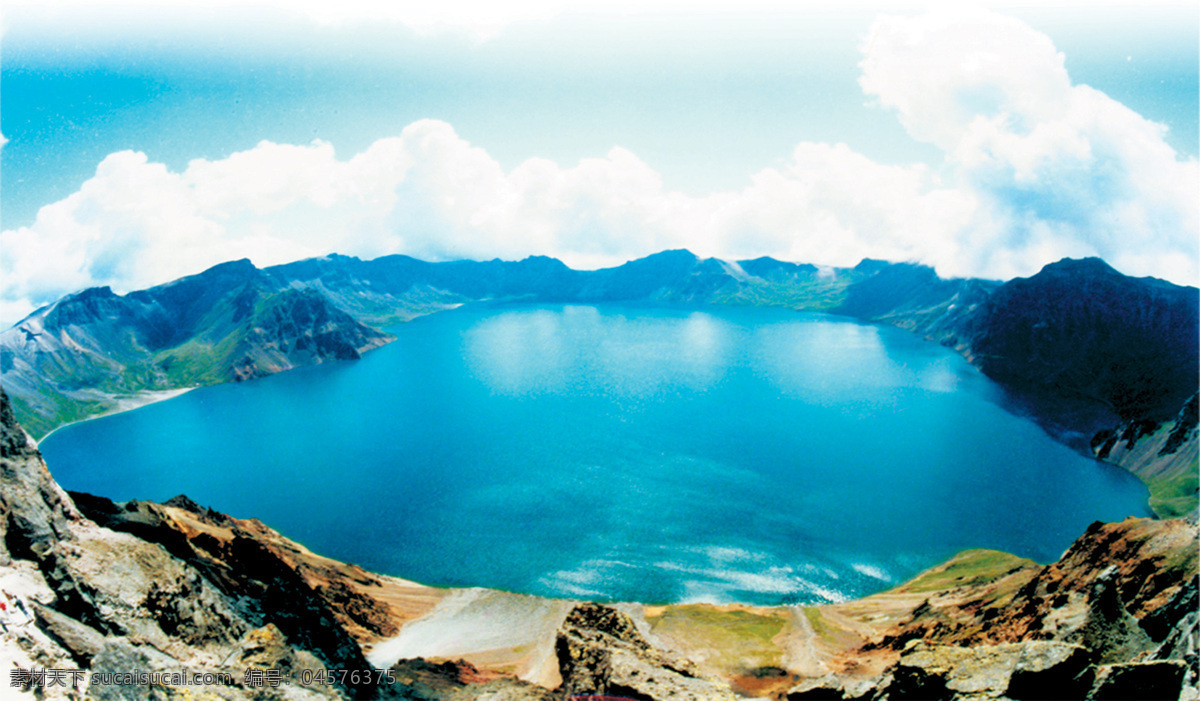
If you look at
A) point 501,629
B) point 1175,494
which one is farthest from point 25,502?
point 1175,494

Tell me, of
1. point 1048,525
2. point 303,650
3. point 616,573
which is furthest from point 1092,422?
point 303,650

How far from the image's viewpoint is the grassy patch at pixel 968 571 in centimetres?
8031

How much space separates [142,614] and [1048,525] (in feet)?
456

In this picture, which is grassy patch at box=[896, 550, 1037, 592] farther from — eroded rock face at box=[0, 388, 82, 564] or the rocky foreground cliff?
eroded rock face at box=[0, 388, 82, 564]

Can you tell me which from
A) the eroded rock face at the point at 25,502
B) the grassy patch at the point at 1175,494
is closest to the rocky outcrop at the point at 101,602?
the eroded rock face at the point at 25,502

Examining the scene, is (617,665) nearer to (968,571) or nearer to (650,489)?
(968,571)

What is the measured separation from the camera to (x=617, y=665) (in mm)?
46562

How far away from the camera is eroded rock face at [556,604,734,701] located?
1639 inches

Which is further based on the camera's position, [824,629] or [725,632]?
[824,629]

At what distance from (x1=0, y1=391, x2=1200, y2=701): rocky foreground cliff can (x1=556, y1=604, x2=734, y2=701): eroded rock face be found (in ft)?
0.83

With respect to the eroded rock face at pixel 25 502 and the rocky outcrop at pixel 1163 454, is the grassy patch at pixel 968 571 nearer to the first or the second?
the rocky outcrop at pixel 1163 454

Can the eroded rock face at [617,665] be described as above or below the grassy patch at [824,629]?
above

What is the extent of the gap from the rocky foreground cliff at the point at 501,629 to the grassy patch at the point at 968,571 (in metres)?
0.55

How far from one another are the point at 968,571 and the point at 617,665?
70907mm
